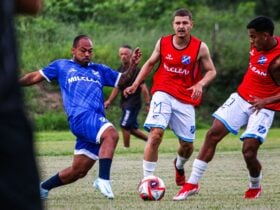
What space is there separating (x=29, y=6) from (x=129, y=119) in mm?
16334

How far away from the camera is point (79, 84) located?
977 cm

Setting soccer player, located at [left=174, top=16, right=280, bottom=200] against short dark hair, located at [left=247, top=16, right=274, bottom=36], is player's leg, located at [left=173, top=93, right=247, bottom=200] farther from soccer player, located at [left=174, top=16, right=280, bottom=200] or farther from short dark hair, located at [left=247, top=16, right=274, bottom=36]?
short dark hair, located at [left=247, top=16, right=274, bottom=36]

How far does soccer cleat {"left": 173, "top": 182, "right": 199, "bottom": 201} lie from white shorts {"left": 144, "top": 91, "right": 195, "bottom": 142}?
878 mm

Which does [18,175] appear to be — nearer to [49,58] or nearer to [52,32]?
[49,58]

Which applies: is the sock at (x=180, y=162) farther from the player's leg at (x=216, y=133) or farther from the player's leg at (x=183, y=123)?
the player's leg at (x=216, y=133)

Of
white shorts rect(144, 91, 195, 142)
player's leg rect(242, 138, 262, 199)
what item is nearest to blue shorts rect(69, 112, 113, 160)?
white shorts rect(144, 91, 195, 142)

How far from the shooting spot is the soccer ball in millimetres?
9375

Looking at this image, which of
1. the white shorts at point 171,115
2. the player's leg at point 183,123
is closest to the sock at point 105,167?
the white shorts at point 171,115

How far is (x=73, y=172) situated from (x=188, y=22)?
248 centimetres

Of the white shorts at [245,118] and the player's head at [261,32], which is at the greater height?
the player's head at [261,32]

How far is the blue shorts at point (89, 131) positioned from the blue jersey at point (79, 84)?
0.26ft

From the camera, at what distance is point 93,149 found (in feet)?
31.6

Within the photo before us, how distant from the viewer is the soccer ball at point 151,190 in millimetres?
9375

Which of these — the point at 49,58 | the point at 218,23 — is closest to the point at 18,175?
the point at 49,58
